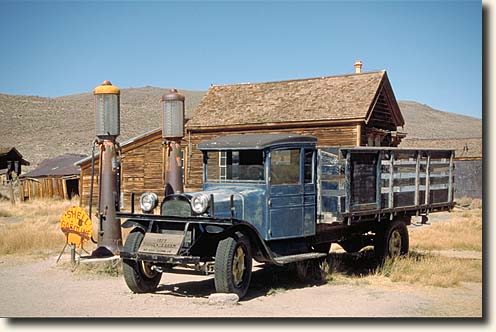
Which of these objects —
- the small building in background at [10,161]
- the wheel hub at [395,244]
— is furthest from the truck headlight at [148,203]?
the small building in background at [10,161]

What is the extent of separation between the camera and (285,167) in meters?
8.37

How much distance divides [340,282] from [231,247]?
2318 mm

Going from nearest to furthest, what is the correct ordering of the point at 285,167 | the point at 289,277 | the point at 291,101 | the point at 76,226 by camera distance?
the point at 285,167
the point at 289,277
the point at 76,226
the point at 291,101

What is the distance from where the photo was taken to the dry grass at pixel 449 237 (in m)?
12.9

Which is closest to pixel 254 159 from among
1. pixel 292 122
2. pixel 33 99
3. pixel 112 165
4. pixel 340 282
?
pixel 340 282

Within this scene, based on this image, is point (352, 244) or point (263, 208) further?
point (352, 244)

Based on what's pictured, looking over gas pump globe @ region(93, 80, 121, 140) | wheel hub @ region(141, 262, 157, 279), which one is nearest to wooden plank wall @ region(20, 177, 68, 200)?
gas pump globe @ region(93, 80, 121, 140)

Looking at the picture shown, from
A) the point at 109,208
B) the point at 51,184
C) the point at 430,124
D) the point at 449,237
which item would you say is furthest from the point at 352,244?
the point at 430,124

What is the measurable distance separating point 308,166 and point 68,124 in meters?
50.7

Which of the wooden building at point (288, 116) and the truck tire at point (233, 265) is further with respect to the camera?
the wooden building at point (288, 116)

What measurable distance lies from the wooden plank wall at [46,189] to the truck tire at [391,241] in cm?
2215

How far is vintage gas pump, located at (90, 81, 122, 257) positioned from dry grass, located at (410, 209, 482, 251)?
6173 millimetres

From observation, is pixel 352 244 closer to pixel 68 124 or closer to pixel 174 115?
pixel 174 115

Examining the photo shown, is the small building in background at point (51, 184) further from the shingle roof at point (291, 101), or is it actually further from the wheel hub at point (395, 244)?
the wheel hub at point (395, 244)
